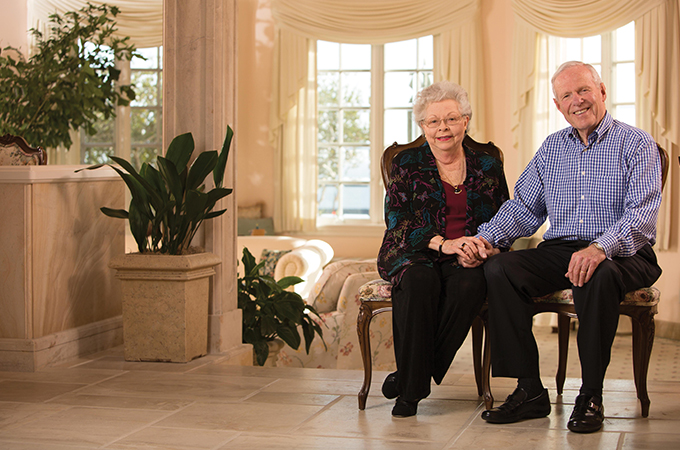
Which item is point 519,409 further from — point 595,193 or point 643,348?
point 595,193

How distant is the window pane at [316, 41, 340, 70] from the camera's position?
25.7 feet

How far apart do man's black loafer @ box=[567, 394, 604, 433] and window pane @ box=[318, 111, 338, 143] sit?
586 centimetres

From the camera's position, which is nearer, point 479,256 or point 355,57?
point 479,256

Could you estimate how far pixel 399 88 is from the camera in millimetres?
7711

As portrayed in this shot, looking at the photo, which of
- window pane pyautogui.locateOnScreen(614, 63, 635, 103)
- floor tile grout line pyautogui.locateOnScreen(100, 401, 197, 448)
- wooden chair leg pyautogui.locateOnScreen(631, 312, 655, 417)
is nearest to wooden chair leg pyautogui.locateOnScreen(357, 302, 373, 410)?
floor tile grout line pyautogui.locateOnScreen(100, 401, 197, 448)

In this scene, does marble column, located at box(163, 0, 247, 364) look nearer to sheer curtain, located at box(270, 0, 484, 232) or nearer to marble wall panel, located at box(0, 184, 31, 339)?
marble wall panel, located at box(0, 184, 31, 339)

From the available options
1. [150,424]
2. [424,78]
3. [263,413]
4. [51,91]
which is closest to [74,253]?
[150,424]

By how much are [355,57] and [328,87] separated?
1.34 ft

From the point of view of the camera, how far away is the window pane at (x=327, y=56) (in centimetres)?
784

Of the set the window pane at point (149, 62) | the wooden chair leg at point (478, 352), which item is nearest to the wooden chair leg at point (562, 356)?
the wooden chair leg at point (478, 352)

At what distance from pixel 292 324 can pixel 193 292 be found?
66 centimetres

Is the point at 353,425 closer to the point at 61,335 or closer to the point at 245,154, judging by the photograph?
the point at 61,335

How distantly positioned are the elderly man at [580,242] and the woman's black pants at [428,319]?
8 cm

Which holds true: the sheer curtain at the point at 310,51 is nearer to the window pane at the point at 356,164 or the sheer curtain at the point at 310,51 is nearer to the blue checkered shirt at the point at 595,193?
the window pane at the point at 356,164
